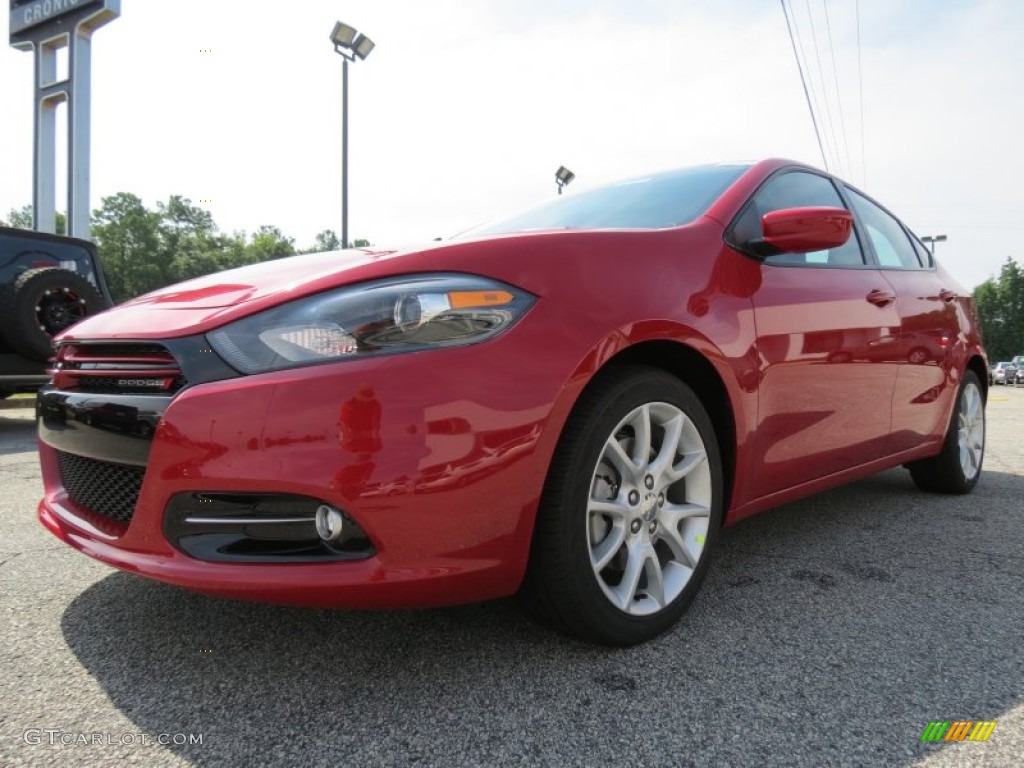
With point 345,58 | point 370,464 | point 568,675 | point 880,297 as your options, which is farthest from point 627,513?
point 345,58

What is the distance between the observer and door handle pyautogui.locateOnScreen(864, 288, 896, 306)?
2783mm

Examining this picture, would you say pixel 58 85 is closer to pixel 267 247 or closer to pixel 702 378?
pixel 702 378

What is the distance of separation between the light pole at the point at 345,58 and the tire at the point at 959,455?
7913 mm

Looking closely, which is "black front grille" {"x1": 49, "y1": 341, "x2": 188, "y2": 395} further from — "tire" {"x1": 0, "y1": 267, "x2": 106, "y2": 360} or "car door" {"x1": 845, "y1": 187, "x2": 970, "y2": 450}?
"tire" {"x1": 0, "y1": 267, "x2": 106, "y2": 360}

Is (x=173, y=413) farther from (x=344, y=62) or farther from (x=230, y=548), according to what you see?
(x=344, y=62)

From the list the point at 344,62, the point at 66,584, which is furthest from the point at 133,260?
the point at 66,584

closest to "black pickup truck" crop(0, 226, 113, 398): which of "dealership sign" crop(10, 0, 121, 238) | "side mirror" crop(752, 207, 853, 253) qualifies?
A: "side mirror" crop(752, 207, 853, 253)

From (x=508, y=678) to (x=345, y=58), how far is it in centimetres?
1031

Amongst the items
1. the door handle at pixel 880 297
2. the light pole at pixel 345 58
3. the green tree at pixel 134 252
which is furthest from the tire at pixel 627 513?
the green tree at pixel 134 252

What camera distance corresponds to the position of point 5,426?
657 cm

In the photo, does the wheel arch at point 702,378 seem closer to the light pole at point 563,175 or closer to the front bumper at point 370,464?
the front bumper at point 370,464

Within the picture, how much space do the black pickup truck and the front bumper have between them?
4989mm

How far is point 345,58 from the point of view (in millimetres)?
10188

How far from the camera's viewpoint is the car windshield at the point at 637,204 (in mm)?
2352
